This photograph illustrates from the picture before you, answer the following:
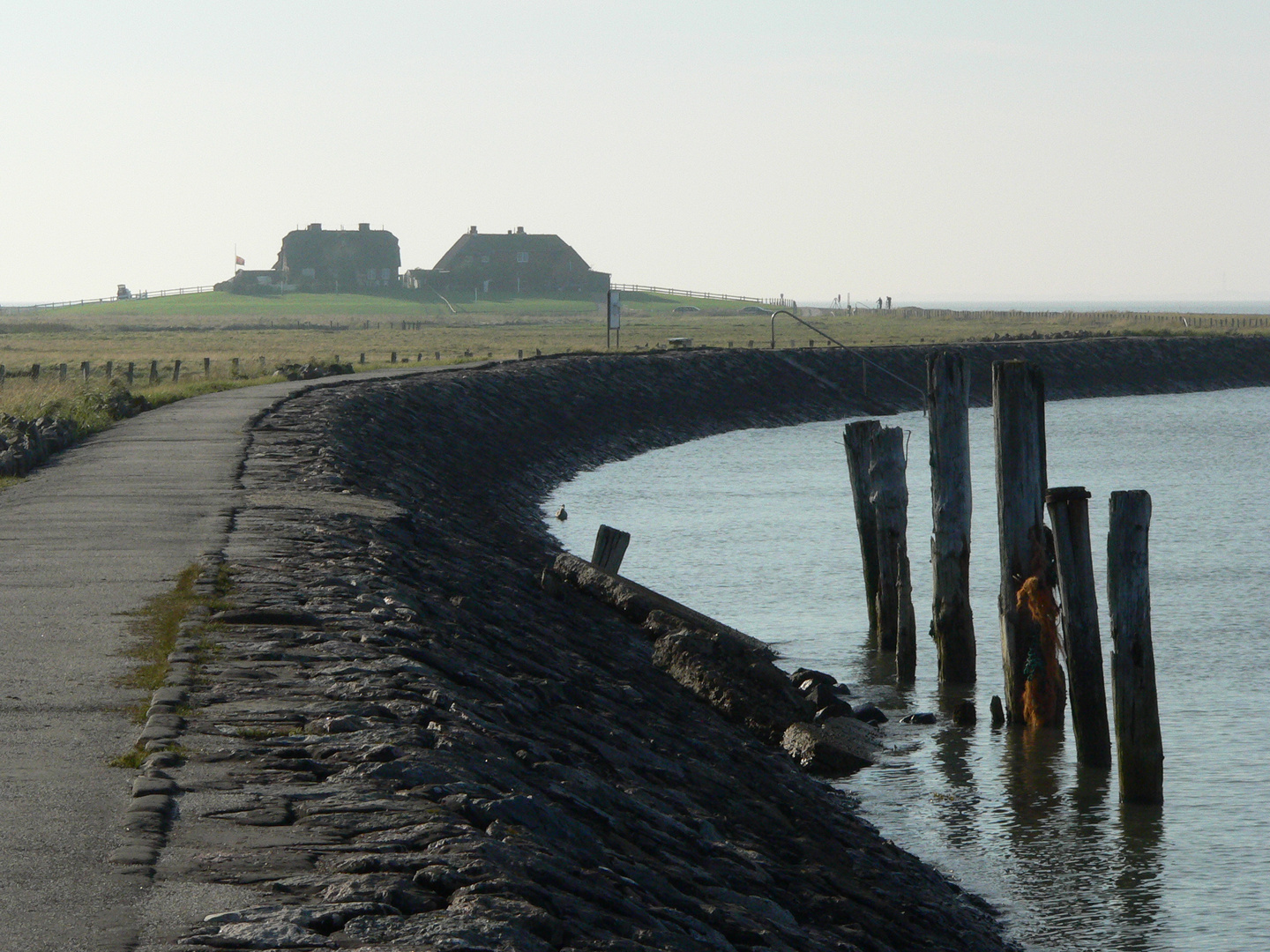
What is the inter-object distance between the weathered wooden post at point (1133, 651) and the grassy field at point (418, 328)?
3442cm

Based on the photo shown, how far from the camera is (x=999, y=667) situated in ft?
53.5

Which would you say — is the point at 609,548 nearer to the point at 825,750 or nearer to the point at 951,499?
the point at 951,499

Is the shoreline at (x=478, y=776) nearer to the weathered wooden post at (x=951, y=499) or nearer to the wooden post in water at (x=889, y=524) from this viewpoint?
the weathered wooden post at (x=951, y=499)

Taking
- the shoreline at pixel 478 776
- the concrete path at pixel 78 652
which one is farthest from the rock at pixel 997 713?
the concrete path at pixel 78 652

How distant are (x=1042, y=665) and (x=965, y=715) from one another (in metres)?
0.95

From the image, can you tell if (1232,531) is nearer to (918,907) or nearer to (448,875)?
(918,907)

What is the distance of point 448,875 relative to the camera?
18.9 ft

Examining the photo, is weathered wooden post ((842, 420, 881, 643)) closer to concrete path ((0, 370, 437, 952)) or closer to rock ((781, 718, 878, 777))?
rock ((781, 718, 878, 777))

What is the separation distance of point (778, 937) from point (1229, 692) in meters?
10.1

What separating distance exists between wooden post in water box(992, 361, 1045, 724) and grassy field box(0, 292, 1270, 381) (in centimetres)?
3271

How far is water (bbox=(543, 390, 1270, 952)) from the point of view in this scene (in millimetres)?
9961

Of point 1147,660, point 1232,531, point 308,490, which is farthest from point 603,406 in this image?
point 1147,660

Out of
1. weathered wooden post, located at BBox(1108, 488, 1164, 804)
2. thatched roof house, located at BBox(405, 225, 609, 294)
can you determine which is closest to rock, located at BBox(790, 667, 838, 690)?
weathered wooden post, located at BBox(1108, 488, 1164, 804)

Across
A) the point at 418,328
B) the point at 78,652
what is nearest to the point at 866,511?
the point at 78,652
